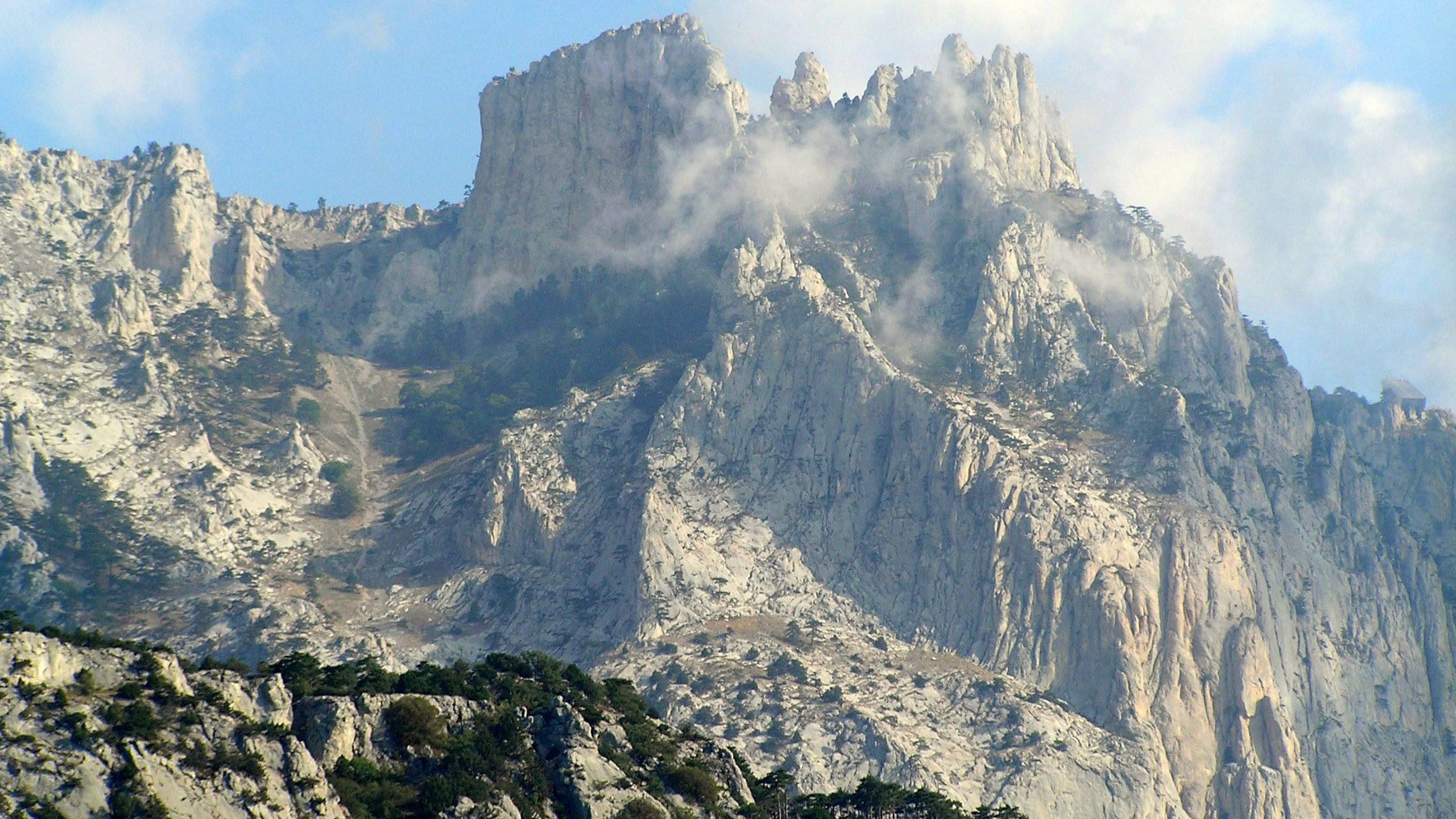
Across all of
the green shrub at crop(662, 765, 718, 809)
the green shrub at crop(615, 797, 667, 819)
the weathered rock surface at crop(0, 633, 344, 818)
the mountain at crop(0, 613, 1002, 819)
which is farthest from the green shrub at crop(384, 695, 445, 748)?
the green shrub at crop(662, 765, 718, 809)

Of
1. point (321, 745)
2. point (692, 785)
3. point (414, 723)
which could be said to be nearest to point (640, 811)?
point (692, 785)

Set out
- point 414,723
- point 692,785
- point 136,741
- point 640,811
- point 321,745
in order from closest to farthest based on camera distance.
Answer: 1. point 136,741
2. point 321,745
3. point 414,723
4. point 640,811
5. point 692,785

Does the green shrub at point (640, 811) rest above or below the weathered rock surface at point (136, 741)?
above

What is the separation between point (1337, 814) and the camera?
7092 inches

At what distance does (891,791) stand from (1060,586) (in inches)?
2175

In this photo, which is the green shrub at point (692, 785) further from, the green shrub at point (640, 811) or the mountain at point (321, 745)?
the green shrub at point (640, 811)

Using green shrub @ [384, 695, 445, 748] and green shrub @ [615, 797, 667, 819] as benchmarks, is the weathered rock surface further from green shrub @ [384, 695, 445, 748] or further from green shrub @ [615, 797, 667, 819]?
green shrub @ [615, 797, 667, 819]

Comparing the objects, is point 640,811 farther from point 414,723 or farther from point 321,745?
point 321,745

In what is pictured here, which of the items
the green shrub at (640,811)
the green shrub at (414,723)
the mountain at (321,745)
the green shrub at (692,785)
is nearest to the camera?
the mountain at (321,745)

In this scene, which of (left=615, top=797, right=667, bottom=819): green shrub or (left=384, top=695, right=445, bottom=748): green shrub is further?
(left=615, top=797, right=667, bottom=819): green shrub

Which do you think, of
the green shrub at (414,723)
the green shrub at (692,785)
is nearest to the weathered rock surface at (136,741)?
the green shrub at (414,723)

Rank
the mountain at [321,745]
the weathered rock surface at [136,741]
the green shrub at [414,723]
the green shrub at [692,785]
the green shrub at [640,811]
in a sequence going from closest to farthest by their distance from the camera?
1. the weathered rock surface at [136,741]
2. the mountain at [321,745]
3. the green shrub at [414,723]
4. the green shrub at [640,811]
5. the green shrub at [692,785]

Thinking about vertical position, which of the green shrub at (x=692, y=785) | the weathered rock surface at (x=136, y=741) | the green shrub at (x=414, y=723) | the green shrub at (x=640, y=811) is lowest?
the weathered rock surface at (x=136, y=741)

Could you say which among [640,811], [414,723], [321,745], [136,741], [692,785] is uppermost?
[692,785]
